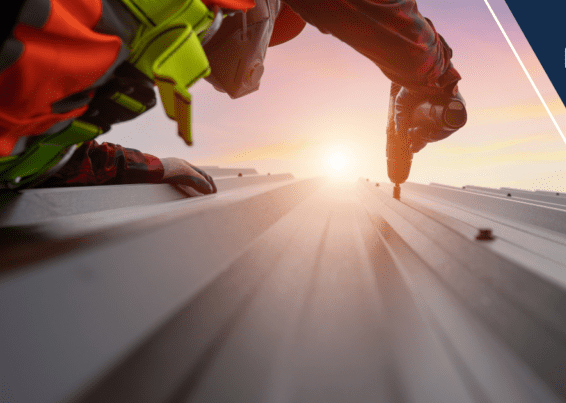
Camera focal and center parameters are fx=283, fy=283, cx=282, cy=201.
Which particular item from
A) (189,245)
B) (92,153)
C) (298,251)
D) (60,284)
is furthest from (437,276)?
(92,153)

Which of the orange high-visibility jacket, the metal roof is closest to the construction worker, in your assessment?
the orange high-visibility jacket

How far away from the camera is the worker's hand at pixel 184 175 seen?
92 cm

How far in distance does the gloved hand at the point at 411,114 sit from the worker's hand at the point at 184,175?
0.77 metres

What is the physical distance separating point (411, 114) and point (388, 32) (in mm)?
502

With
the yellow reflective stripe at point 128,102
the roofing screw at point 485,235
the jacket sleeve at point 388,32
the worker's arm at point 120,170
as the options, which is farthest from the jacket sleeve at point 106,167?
the roofing screw at point 485,235

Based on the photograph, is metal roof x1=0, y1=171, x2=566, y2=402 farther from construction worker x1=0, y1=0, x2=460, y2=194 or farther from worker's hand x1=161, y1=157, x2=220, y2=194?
worker's hand x1=161, y1=157, x2=220, y2=194

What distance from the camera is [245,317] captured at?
0.43m

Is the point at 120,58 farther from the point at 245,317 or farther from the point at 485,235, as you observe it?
the point at 485,235

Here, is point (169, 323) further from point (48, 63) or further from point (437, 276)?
point (437, 276)

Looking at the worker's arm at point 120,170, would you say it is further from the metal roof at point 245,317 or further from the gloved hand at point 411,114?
the gloved hand at point 411,114

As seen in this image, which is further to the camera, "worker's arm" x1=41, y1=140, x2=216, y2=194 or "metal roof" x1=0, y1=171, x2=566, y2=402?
"worker's arm" x1=41, y1=140, x2=216, y2=194

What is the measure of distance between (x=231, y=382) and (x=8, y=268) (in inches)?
9.6

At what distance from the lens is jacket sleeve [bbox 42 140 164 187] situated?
0.69 metres

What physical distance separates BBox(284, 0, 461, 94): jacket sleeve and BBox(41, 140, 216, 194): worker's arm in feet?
1.93
